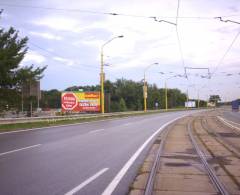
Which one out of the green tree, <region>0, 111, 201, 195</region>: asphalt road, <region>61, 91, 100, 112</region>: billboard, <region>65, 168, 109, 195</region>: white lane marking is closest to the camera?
<region>65, 168, 109, 195</region>: white lane marking

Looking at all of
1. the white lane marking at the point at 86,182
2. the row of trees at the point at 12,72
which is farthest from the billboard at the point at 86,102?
the white lane marking at the point at 86,182

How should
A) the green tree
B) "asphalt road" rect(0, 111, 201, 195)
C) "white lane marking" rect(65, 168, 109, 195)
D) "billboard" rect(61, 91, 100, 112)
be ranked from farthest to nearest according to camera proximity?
"billboard" rect(61, 91, 100, 112)
the green tree
"asphalt road" rect(0, 111, 201, 195)
"white lane marking" rect(65, 168, 109, 195)

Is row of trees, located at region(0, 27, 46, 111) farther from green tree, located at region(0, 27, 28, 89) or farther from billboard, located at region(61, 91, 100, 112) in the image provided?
billboard, located at region(61, 91, 100, 112)

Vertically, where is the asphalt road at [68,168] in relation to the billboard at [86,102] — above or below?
below

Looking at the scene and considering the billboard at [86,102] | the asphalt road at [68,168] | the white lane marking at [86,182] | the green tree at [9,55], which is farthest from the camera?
the billboard at [86,102]

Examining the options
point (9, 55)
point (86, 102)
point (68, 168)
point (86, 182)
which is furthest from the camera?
point (86, 102)

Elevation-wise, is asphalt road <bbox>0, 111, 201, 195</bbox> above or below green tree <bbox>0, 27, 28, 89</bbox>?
below

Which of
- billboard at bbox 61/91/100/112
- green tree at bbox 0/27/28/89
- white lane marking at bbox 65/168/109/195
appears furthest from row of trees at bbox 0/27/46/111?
white lane marking at bbox 65/168/109/195

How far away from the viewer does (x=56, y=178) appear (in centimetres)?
1016

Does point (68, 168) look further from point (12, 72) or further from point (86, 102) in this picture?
point (86, 102)

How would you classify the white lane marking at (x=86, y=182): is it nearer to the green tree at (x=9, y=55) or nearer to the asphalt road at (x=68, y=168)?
the asphalt road at (x=68, y=168)

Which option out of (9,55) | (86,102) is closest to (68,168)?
(9,55)

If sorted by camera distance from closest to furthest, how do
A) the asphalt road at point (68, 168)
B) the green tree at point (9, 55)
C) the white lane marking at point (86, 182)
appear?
the white lane marking at point (86, 182) < the asphalt road at point (68, 168) < the green tree at point (9, 55)

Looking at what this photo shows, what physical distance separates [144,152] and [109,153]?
1402 mm
